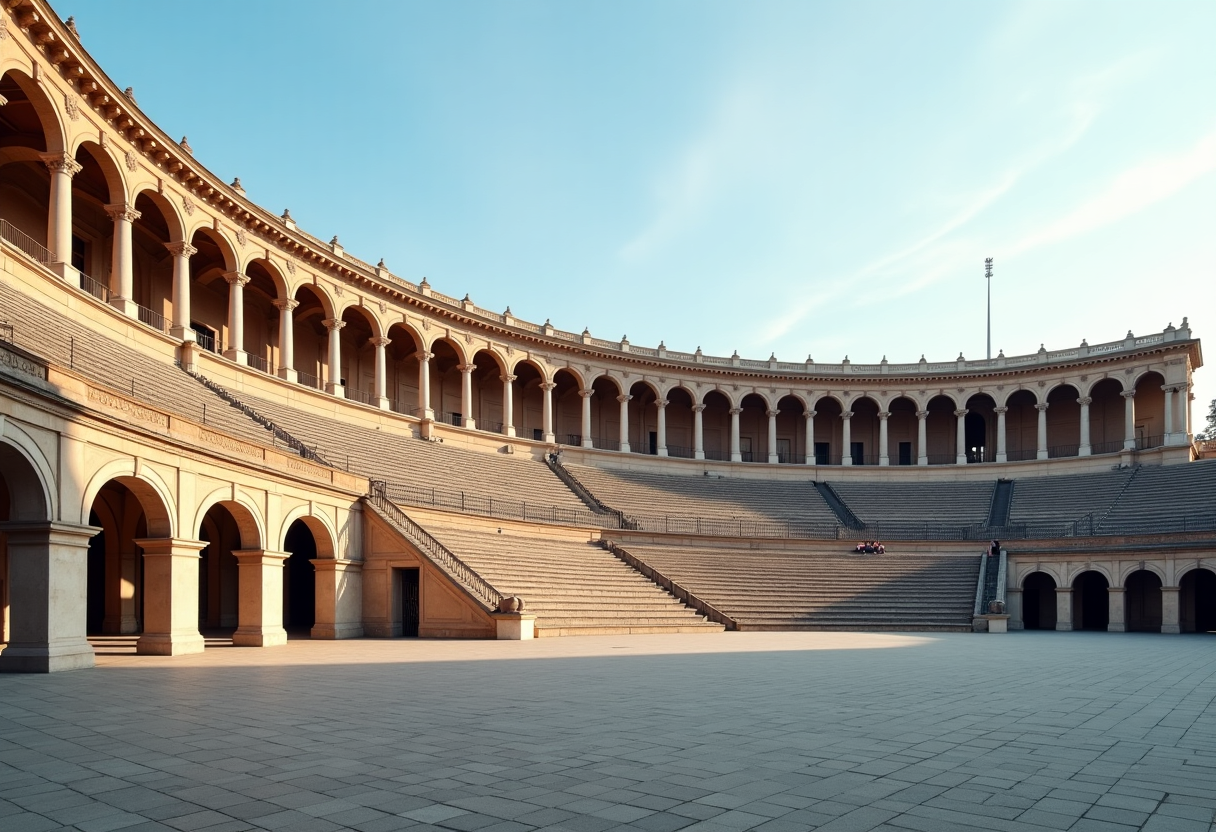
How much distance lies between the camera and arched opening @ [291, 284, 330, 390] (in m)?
44.2

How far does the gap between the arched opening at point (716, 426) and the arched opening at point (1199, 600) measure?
29611 mm

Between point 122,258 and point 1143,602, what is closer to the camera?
point 122,258

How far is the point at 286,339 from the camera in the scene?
1569 inches

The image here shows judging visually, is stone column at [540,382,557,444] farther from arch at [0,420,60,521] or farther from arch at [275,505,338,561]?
arch at [0,420,60,521]

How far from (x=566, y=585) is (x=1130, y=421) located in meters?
40.4

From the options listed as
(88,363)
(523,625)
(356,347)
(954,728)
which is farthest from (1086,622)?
(88,363)

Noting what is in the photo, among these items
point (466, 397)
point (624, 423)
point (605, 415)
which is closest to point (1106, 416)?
point (624, 423)

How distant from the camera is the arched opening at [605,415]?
5853cm

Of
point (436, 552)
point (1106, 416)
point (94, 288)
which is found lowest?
point (436, 552)

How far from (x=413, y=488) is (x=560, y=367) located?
21.6 meters

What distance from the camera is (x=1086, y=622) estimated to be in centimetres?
4262

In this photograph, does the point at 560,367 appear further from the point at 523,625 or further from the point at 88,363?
the point at 88,363

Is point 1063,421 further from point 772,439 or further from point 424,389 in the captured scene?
point 424,389

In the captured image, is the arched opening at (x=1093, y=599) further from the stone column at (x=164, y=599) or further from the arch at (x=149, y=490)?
the arch at (x=149, y=490)
